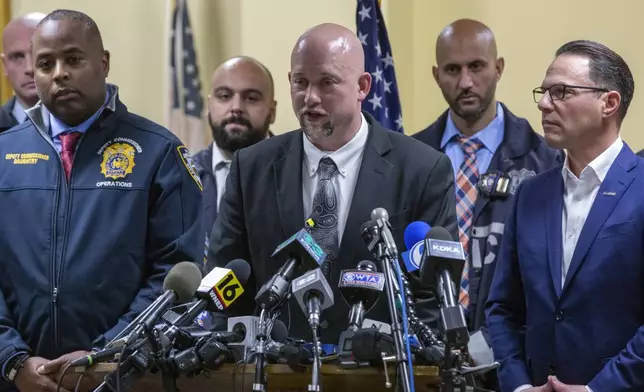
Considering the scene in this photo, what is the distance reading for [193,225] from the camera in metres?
4.17

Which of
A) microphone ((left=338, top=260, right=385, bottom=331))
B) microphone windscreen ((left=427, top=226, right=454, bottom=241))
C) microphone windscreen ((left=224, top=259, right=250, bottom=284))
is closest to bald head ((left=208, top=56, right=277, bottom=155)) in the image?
microphone windscreen ((left=224, top=259, right=250, bottom=284))

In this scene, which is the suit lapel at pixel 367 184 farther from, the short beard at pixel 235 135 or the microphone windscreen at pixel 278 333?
the short beard at pixel 235 135

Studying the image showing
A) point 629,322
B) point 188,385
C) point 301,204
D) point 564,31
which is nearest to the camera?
point 188,385

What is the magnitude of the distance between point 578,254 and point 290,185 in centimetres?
100

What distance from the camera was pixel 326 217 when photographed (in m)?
3.78

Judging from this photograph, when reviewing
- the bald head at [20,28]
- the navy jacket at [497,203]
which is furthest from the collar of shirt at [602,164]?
the bald head at [20,28]

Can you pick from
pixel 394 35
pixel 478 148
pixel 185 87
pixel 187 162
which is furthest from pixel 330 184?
pixel 185 87

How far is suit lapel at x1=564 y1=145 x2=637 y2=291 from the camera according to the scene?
11.8 feet

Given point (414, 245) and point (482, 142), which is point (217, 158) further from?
point (414, 245)

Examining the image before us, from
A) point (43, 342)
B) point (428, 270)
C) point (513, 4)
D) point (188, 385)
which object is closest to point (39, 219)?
point (43, 342)

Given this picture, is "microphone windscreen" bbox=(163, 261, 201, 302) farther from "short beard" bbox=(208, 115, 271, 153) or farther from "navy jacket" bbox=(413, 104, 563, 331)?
"short beard" bbox=(208, 115, 271, 153)

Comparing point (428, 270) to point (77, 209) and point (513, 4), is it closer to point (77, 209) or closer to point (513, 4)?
point (77, 209)

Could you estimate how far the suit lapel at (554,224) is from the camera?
3.67 m

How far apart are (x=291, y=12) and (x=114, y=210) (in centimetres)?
299
